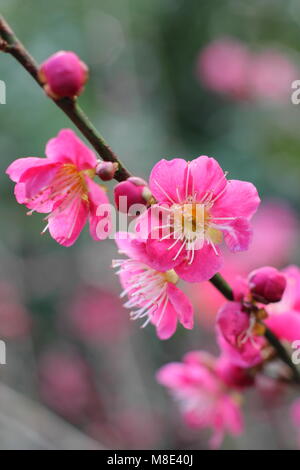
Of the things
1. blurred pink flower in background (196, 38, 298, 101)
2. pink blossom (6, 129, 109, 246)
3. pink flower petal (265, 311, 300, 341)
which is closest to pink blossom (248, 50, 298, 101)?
blurred pink flower in background (196, 38, 298, 101)

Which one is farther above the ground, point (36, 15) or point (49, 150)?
point (36, 15)

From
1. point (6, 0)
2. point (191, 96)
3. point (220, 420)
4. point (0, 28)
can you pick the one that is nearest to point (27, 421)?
point (220, 420)

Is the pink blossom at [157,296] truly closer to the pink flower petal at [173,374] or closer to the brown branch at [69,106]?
the brown branch at [69,106]

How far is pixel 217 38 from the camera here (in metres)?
2.97

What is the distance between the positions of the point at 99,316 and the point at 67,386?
1.11ft

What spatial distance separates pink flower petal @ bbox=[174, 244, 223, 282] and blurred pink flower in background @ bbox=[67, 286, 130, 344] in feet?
5.52

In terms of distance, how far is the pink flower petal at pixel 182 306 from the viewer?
0.76 meters

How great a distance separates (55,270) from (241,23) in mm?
1678

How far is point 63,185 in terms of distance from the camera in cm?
79

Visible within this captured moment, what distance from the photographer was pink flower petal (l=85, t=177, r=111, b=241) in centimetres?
75

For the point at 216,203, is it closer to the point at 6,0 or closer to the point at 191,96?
the point at 191,96

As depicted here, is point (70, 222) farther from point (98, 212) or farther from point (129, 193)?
point (129, 193)

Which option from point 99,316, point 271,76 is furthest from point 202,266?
point 271,76

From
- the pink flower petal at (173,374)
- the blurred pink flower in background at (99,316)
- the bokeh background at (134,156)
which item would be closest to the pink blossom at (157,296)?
the pink flower petal at (173,374)
